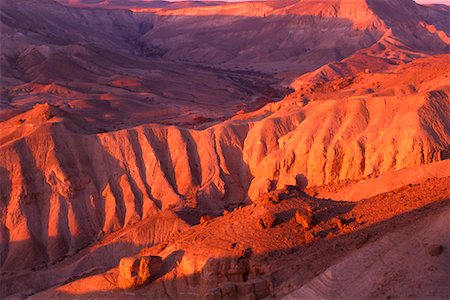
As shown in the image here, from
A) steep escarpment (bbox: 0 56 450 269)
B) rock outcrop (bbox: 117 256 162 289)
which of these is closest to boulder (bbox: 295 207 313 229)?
rock outcrop (bbox: 117 256 162 289)

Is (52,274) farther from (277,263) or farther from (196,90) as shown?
(196,90)

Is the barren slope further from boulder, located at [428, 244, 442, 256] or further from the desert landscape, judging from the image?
boulder, located at [428, 244, 442, 256]

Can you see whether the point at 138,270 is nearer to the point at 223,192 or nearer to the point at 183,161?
the point at 223,192

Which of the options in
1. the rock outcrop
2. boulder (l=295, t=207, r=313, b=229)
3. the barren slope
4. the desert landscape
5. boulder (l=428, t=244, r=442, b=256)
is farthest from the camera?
the barren slope

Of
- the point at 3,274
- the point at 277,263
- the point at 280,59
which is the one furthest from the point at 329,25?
the point at 277,263

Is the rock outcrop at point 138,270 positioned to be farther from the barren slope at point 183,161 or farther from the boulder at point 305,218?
the barren slope at point 183,161

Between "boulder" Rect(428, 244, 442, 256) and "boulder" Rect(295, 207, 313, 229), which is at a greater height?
"boulder" Rect(295, 207, 313, 229)

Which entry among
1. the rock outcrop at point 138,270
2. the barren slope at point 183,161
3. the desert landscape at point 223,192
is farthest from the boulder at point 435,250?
the barren slope at point 183,161
